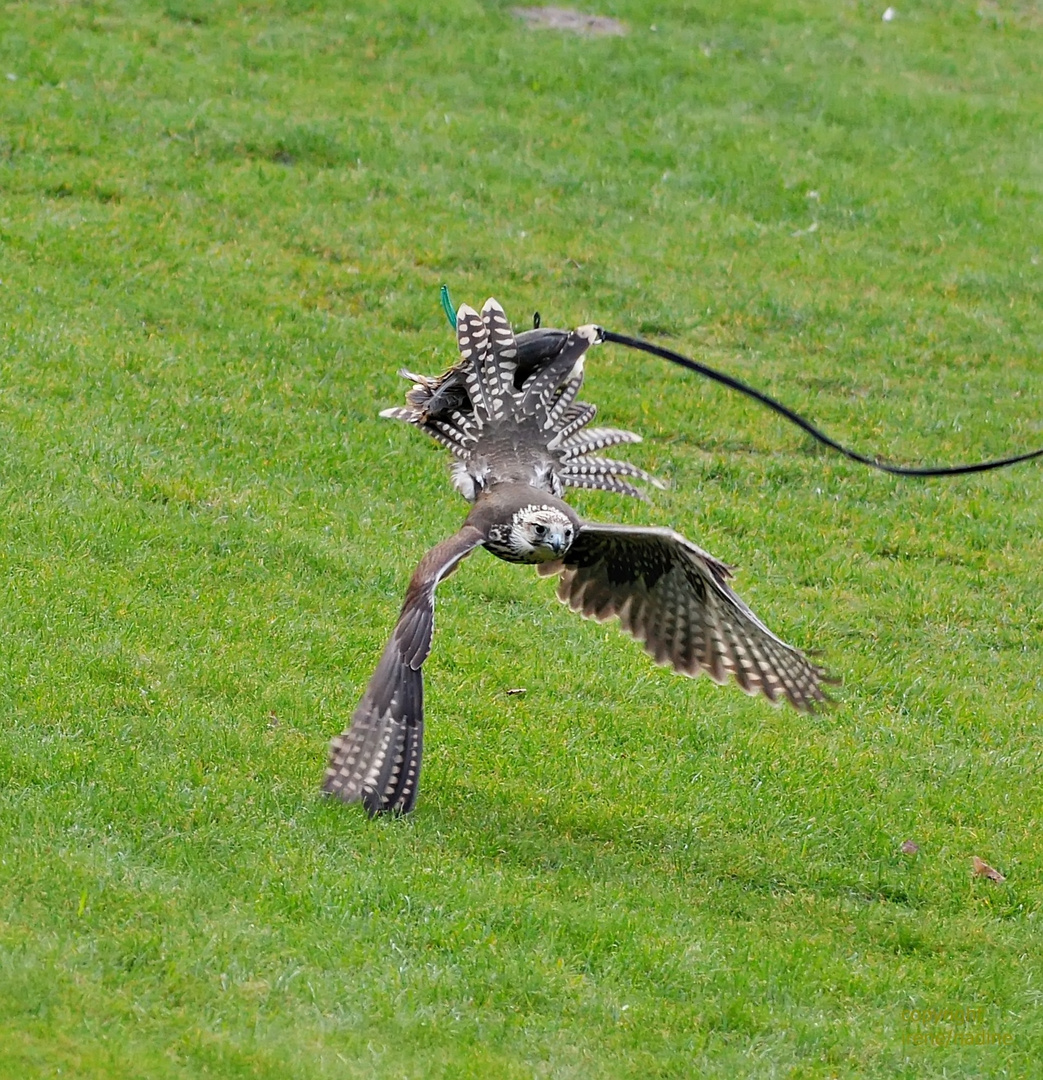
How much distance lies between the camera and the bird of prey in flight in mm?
7895

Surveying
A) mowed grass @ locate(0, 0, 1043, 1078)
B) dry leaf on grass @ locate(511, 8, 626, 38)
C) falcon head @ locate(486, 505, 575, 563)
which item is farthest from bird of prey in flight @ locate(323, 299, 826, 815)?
dry leaf on grass @ locate(511, 8, 626, 38)

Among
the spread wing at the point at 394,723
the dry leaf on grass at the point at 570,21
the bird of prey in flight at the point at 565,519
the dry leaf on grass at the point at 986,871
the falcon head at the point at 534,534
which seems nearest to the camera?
the spread wing at the point at 394,723

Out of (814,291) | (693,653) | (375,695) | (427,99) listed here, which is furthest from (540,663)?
(427,99)

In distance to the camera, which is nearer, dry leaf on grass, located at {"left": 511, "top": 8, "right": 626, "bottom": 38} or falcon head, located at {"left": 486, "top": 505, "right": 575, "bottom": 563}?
falcon head, located at {"left": 486, "top": 505, "right": 575, "bottom": 563}

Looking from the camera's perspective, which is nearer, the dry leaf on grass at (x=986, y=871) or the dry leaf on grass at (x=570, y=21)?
the dry leaf on grass at (x=986, y=871)

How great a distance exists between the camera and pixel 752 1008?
22.4ft

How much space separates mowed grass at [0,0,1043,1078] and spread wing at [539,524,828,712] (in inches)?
24.7

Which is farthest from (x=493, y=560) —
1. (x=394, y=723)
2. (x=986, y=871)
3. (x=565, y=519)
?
(x=986, y=871)

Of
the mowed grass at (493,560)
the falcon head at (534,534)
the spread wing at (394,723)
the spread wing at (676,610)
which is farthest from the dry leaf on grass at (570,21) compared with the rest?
the spread wing at (394,723)

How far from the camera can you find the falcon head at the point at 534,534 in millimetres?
7711

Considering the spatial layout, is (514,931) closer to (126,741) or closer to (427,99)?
(126,741)

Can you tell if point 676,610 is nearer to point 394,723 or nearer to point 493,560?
point 394,723

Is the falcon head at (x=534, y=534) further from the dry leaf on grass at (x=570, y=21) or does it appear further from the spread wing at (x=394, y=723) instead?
the dry leaf on grass at (x=570, y=21)

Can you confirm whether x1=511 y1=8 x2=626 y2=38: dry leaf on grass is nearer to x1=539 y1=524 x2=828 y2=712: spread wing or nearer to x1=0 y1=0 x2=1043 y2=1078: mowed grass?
x1=0 y1=0 x2=1043 y2=1078: mowed grass
